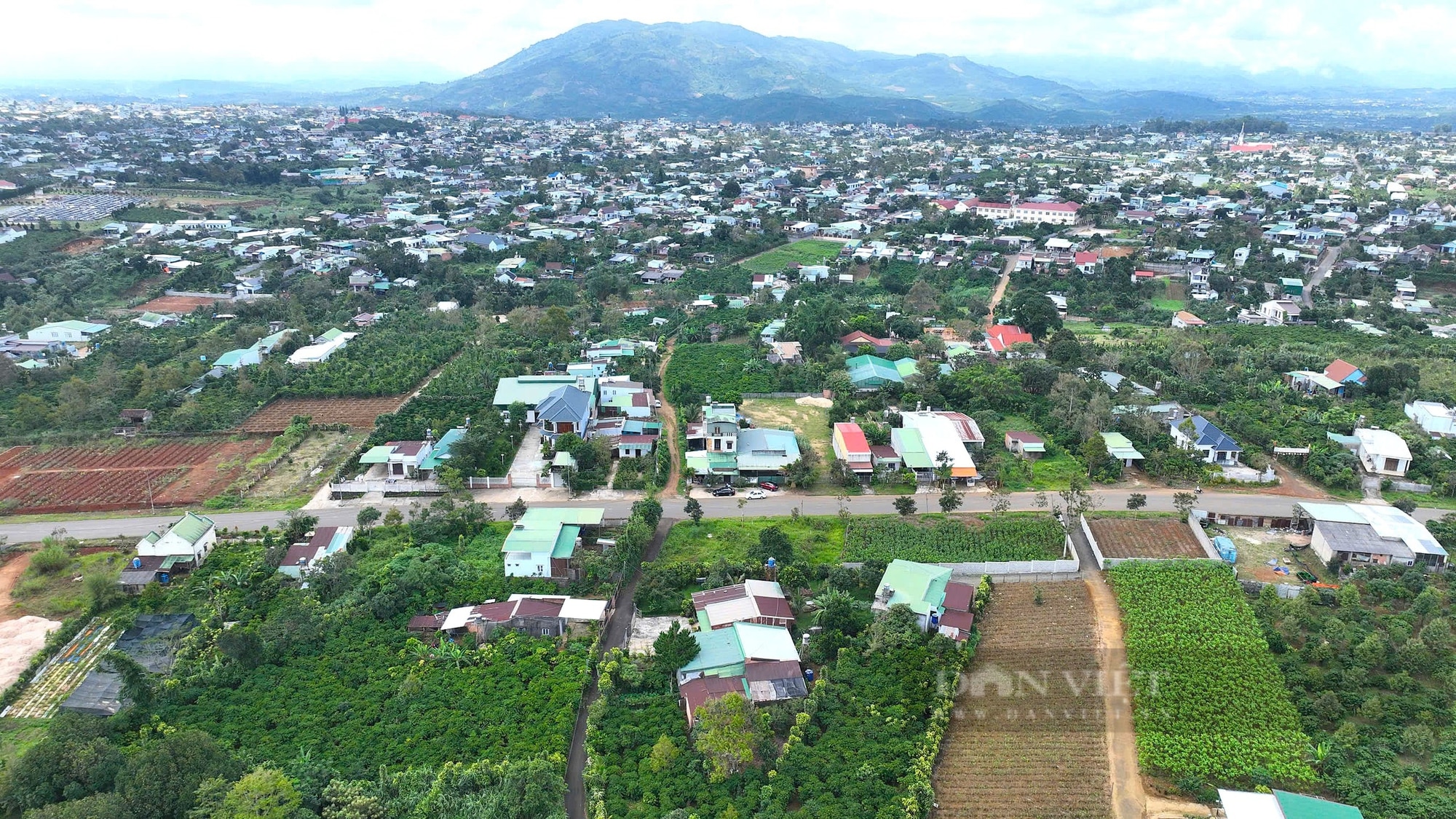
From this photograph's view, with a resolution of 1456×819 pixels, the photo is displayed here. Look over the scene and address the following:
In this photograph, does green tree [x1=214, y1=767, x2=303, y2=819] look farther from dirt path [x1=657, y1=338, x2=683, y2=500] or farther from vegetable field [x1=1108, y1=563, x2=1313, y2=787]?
vegetable field [x1=1108, y1=563, x2=1313, y2=787]

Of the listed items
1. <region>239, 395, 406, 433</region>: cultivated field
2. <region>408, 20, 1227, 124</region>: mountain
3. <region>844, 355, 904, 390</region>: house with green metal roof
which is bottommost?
<region>239, 395, 406, 433</region>: cultivated field

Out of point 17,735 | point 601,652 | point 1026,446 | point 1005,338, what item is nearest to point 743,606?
point 601,652

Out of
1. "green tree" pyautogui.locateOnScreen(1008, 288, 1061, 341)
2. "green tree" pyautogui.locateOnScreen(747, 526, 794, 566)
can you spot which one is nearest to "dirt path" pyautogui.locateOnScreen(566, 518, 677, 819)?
"green tree" pyautogui.locateOnScreen(747, 526, 794, 566)

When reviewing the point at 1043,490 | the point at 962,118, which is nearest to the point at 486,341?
the point at 1043,490

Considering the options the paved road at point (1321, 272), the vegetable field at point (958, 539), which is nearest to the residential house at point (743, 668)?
the vegetable field at point (958, 539)

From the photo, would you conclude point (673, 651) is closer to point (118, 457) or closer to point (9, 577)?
point (9, 577)

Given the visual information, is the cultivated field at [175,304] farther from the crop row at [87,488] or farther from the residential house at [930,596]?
the residential house at [930,596]
